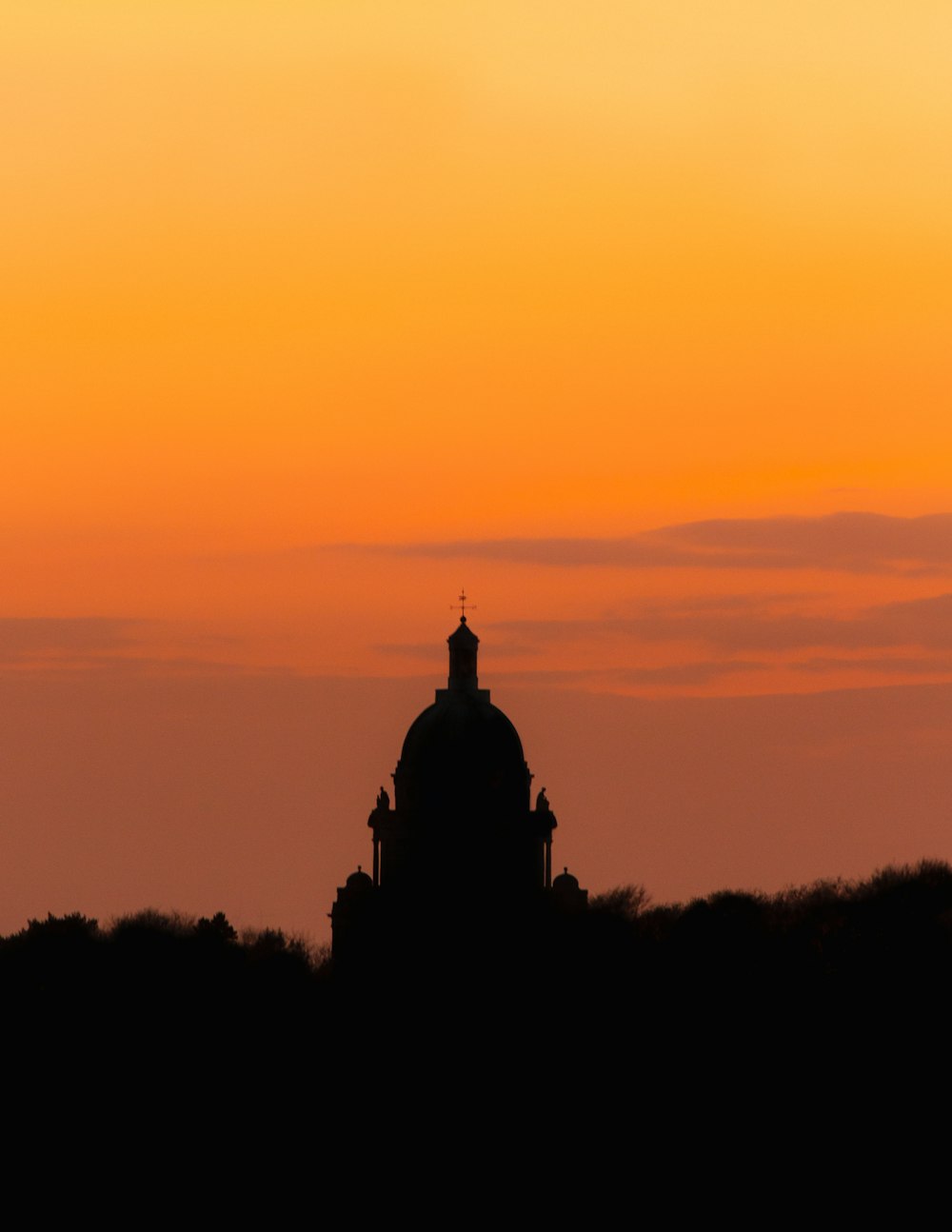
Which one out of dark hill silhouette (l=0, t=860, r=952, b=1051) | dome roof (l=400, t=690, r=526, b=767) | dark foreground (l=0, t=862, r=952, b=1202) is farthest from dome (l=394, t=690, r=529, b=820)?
dark foreground (l=0, t=862, r=952, b=1202)

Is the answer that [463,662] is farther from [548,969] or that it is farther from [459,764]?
[548,969]

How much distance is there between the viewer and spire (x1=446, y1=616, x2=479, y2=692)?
151 meters

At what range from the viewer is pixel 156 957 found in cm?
13550

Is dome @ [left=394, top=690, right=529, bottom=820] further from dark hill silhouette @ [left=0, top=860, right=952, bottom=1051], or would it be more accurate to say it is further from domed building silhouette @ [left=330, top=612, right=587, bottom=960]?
dark hill silhouette @ [left=0, top=860, right=952, bottom=1051]

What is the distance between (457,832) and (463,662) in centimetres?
688

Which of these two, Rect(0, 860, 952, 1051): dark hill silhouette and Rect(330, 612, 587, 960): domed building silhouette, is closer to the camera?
Rect(0, 860, 952, 1051): dark hill silhouette

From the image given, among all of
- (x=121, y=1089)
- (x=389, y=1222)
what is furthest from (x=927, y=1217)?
(x=121, y=1089)

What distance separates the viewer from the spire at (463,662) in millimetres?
151375

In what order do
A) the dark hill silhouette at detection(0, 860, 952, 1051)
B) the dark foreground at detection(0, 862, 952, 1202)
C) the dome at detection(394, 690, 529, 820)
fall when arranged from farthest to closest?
the dome at detection(394, 690, 529, 820) < the dark hill silhouette at detection(0, 860, 952, 1051) < the dark foreground at detection(0, 862, 952, 1202)

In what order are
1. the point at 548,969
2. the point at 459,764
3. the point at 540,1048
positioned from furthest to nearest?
the point at 459,764, the point at 548,969, the point at 540,1048

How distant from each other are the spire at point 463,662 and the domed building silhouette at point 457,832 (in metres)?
0.04

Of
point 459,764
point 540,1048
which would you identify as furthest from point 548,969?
point 459,764

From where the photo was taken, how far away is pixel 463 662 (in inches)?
5999

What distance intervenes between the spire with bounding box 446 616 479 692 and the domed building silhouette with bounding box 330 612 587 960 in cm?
4
